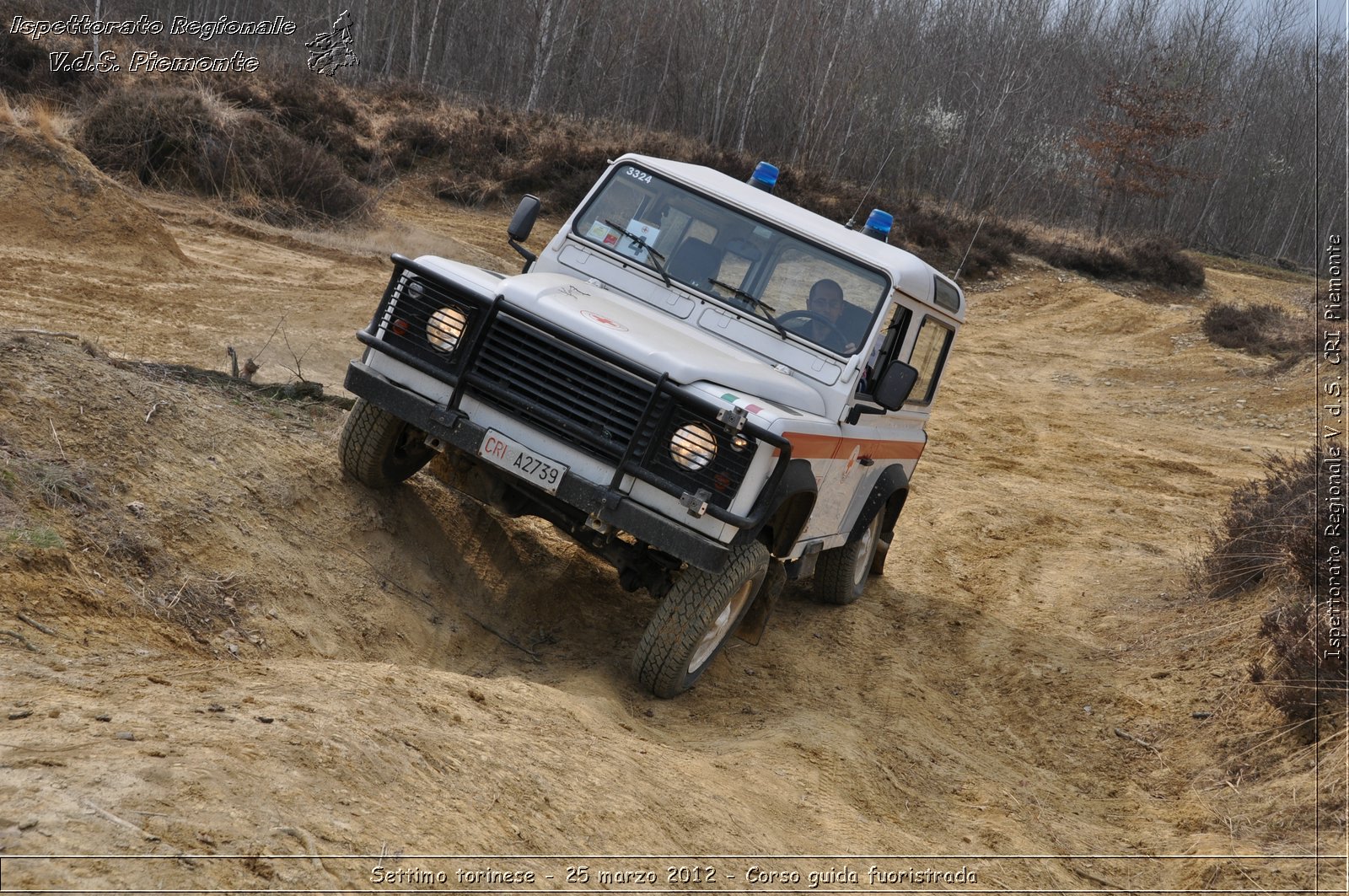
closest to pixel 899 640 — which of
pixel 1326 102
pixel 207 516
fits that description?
pixel 207 516

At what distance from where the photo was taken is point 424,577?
612 cm

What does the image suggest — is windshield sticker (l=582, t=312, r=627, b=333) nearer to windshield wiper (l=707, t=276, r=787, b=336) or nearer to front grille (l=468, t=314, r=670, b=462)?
front grille (l=468, t=314, r=670, b=462)

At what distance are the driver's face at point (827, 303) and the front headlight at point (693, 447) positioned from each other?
1552 mm

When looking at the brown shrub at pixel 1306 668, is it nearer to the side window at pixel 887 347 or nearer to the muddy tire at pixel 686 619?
the side window at pixel 887 347

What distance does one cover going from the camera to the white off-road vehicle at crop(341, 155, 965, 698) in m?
5.06

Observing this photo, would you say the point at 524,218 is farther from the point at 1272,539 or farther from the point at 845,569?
the point at 1272,539

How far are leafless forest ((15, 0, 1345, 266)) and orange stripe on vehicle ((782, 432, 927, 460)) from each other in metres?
25.5

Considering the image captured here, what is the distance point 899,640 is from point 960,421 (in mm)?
8311

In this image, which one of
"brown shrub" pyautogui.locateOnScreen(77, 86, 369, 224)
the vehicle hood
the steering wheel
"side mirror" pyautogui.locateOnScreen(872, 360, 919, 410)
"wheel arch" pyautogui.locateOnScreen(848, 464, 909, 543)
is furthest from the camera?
"brown shrub" pyautogui.locateOnScreen(77, 86, 369, 224)

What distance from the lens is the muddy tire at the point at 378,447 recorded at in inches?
236

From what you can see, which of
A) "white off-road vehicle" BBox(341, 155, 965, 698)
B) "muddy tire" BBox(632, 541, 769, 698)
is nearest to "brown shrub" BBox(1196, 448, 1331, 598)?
"white off-road vehicle" BBox(341, 155, 965, 698)

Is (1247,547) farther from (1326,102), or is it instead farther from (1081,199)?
(1326,102)

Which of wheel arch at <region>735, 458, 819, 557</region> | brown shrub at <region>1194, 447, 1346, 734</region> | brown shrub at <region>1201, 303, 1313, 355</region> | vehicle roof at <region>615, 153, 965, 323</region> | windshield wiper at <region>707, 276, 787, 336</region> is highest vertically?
brown shrub at <region>1201, 303, 1313, 355</region>

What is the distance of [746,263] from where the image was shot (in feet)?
20.9
